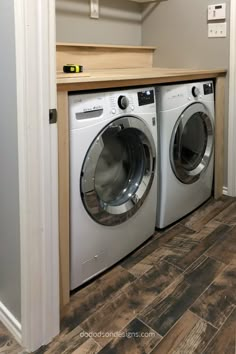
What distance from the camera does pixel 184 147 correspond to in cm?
→ 213

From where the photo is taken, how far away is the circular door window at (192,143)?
1.94 meters

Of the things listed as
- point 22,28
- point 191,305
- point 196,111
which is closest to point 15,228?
point 22,28

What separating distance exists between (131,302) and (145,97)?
0.94 meters

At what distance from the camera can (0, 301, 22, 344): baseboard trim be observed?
122 centimetres

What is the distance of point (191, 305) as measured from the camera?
4.61 feet

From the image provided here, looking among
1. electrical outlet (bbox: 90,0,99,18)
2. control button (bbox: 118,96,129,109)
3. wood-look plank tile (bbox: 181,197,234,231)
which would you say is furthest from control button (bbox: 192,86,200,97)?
electrical outlet (bbox: 90,0,99,18)

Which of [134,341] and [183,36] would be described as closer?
[134,341]

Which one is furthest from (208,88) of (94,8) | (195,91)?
(94,8)

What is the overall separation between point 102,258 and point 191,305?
0.44 meters

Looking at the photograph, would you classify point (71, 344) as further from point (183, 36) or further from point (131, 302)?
point (183, 36)

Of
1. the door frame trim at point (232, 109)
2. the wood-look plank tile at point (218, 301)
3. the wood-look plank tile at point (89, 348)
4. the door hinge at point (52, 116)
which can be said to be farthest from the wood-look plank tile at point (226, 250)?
the door hinge at point (52, 116)

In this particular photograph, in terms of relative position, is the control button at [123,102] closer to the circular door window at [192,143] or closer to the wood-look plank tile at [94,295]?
the circular door window at [192,143]

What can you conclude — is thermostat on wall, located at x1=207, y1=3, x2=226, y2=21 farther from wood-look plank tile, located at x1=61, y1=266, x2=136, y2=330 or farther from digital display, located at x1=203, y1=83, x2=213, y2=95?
wood-look plank tile, located at x1=61, y1=266, x2=136, y2=330

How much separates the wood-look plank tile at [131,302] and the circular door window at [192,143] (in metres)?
0.61
